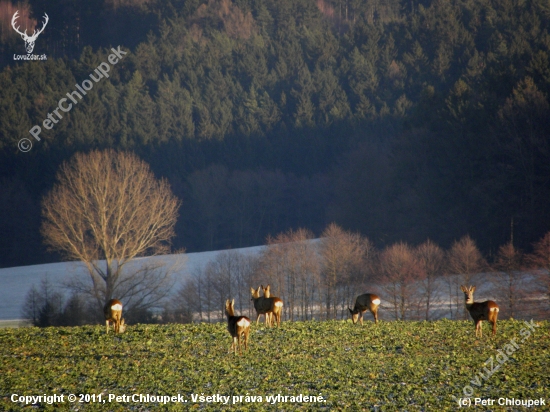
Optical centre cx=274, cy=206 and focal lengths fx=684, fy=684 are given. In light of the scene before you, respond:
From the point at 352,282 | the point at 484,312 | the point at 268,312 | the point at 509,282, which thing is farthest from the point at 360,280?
the point at 484,312

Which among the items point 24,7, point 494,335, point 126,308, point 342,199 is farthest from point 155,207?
point 24,7

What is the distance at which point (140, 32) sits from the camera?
19212cm

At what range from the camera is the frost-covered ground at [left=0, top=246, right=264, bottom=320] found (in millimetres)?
53969

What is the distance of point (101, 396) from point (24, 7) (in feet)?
667

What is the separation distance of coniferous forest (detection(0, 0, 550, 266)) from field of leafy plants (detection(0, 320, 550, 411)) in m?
52.8

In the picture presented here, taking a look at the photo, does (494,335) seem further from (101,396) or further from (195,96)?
(195,96)

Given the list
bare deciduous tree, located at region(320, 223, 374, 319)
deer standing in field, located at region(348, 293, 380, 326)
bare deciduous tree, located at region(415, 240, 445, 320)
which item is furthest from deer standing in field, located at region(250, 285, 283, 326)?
bare deciduous tree, located at region(320, 223, 374, 319)

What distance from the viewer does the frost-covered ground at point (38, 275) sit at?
53969 mm

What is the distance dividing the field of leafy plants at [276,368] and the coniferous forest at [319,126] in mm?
52803

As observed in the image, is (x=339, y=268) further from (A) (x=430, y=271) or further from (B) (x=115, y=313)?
(B) (x=115, y=313)

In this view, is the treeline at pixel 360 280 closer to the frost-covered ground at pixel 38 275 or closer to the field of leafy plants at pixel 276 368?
the frost-covered ground at pixel 38 275

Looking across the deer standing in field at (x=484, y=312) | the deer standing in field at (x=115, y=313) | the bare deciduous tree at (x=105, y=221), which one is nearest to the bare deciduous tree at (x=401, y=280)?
the bare deciduous tree at (x=105, y=221)

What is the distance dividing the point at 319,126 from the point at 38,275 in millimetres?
73472

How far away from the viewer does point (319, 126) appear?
5182 inches
